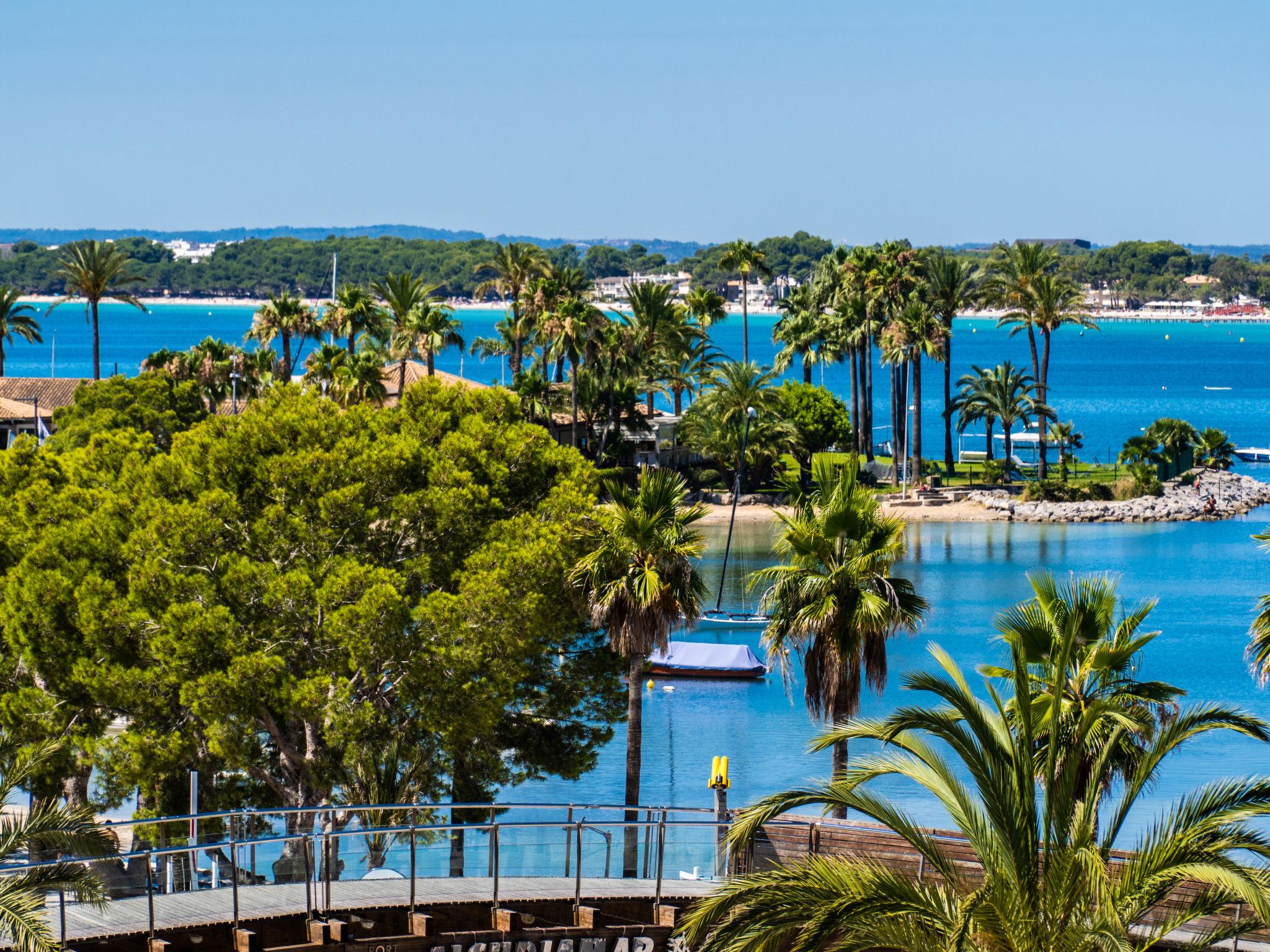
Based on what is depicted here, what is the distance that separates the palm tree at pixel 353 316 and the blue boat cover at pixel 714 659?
30.2 metres

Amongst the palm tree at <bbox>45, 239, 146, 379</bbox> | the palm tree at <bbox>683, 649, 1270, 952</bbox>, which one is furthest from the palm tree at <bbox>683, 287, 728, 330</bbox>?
the palm tree at <bbox>683, 649, 1270, 952</bbox>

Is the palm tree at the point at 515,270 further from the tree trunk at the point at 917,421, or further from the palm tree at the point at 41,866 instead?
the palm tree at the point at 41,866

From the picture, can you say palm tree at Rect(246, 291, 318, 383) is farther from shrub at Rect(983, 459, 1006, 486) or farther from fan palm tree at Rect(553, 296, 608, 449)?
shrub at Rect(983, 459, 1006, 486)

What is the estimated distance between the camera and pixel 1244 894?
12.5 meters

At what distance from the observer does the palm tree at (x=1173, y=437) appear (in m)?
95.4

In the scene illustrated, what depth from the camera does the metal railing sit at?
61.4 feet

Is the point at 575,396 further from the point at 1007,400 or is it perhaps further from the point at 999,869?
the point at 999,869

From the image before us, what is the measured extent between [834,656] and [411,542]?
9.06 m

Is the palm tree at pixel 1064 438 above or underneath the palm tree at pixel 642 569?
underneath

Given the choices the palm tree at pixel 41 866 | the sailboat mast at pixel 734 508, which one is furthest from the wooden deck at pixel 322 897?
the sailboat mast at pixel 734 508

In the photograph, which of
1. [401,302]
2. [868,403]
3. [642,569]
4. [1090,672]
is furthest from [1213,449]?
[1090,672]

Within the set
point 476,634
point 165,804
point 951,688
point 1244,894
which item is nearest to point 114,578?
point 165,804

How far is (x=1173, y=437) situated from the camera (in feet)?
313

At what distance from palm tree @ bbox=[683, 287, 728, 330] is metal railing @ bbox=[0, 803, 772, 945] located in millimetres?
77537
